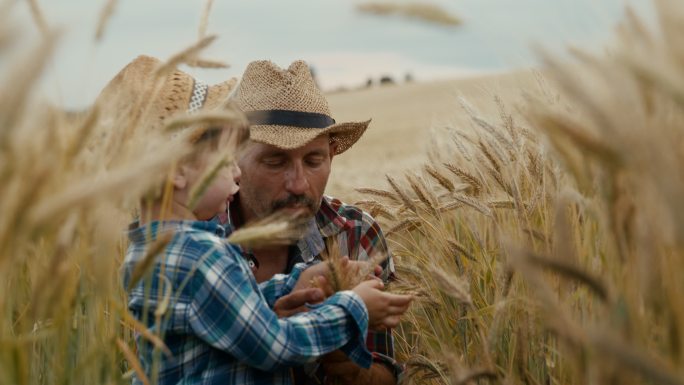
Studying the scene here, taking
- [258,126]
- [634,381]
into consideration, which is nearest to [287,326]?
[634,381]

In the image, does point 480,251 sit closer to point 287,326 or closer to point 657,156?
point 287,326

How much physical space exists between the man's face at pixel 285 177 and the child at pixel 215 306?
0.88 m

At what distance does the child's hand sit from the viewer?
2.47 m

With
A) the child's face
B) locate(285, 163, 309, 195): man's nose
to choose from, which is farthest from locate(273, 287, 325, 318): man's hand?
locate(285, 163, 309, 195): man's nose

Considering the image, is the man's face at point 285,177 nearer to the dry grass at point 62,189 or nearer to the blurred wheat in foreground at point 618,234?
the blurred wheat in foreground at point 618,234

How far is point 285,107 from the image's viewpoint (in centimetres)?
367

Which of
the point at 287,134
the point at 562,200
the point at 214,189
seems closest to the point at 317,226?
the point at 287,134

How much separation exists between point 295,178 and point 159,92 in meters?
1.24

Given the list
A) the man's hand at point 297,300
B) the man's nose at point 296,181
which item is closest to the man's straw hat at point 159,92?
the man's hand at point 297,300

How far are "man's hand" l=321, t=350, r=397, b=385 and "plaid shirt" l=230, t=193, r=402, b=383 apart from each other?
133 millimetres

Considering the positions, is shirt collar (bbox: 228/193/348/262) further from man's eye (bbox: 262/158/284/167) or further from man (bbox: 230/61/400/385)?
man's eye (bbox: 262/158/284/167)

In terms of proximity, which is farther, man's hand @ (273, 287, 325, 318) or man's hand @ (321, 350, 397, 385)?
man's hand @ (321, 350, 397, 385)

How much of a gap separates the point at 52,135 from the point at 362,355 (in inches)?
55.6

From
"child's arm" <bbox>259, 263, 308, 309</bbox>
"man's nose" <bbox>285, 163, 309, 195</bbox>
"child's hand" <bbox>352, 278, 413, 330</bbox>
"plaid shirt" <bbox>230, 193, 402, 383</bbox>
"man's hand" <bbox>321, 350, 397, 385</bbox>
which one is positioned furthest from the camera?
"man's nose" <bbox>285, 163, 309, 195</bbox>
